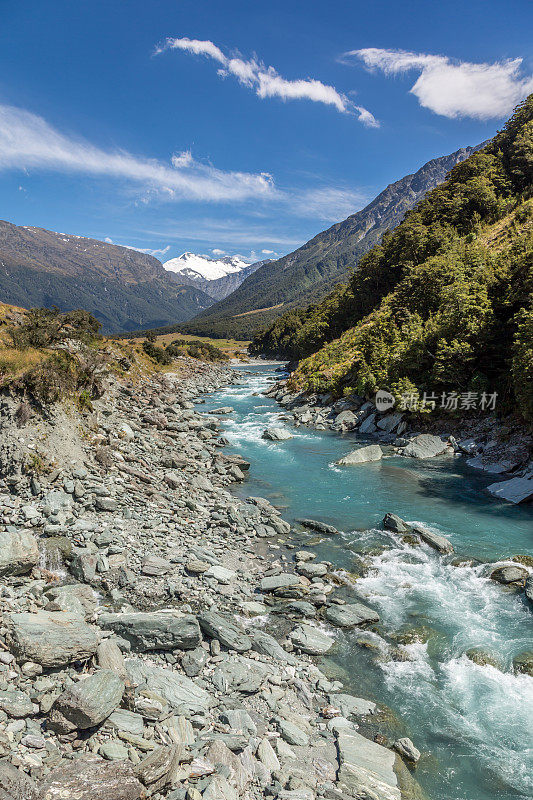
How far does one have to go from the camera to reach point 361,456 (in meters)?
32.7

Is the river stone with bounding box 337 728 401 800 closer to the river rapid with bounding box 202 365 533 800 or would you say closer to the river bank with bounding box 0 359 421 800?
the river bank with bounding box 0 359 421 800

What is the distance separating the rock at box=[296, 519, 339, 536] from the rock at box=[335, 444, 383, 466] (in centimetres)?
1140

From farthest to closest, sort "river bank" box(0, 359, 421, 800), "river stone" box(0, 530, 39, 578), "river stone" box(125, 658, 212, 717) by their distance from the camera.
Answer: "river stone" box(0, 530, 39, 578) < "river stone" box(125, 658, 212, 717) < "river bank" box(0, 359, 421, 800)

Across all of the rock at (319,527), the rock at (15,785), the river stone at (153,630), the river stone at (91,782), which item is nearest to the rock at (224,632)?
the river stone at (153,630)

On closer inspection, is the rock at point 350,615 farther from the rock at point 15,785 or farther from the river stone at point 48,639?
the rock at point 15,785

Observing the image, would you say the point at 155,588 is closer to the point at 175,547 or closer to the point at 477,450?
the point at 175,547

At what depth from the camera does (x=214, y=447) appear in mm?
35781

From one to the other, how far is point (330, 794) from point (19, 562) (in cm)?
1055

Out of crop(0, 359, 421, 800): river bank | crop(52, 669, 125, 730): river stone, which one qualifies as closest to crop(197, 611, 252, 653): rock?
crop(0, 359, 421, 800): river bank

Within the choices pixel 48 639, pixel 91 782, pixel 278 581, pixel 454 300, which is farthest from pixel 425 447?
pixel 91 782

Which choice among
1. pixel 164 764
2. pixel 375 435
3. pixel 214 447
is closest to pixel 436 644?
pixel 164 764

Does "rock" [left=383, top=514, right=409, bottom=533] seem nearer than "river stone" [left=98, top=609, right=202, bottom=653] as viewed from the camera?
No

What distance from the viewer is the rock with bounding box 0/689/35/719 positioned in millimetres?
7613

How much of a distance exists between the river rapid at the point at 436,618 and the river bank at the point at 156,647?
89 cm
